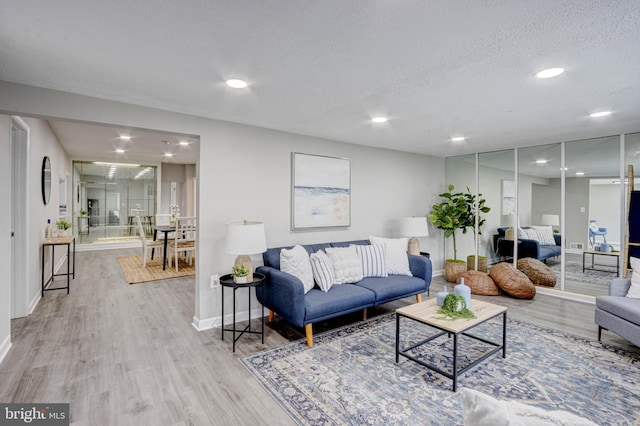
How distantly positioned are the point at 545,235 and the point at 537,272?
1.99 ft

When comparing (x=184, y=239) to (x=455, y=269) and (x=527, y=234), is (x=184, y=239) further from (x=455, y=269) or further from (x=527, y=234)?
(x=527, y=234)

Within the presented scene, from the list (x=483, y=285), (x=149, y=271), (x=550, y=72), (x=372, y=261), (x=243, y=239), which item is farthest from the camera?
(x=149, y=271)

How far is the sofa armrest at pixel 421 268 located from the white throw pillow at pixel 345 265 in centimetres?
86

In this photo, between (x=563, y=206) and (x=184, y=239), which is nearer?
(x=563, y=206)

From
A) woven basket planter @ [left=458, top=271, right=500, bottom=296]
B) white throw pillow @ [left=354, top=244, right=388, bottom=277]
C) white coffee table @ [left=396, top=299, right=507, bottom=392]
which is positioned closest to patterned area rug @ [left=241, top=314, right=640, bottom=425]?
white coffee table @ [left=396, top=299, right=507, bottom=392]

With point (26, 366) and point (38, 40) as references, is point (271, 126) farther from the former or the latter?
point (26, 366)

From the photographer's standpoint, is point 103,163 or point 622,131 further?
point 103,163

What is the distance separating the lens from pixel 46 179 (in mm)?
4828

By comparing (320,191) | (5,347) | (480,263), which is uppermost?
(320,191)

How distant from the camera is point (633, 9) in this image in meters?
1.54

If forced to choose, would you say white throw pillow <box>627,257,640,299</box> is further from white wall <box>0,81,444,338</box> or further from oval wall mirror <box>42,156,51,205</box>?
oval wall mirror <box>42,156,51,205</box>

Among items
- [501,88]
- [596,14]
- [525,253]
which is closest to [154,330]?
[501,88]

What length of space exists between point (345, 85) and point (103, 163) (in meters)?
9.07

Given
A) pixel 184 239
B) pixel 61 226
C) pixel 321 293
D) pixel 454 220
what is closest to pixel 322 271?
pixel 321 293
